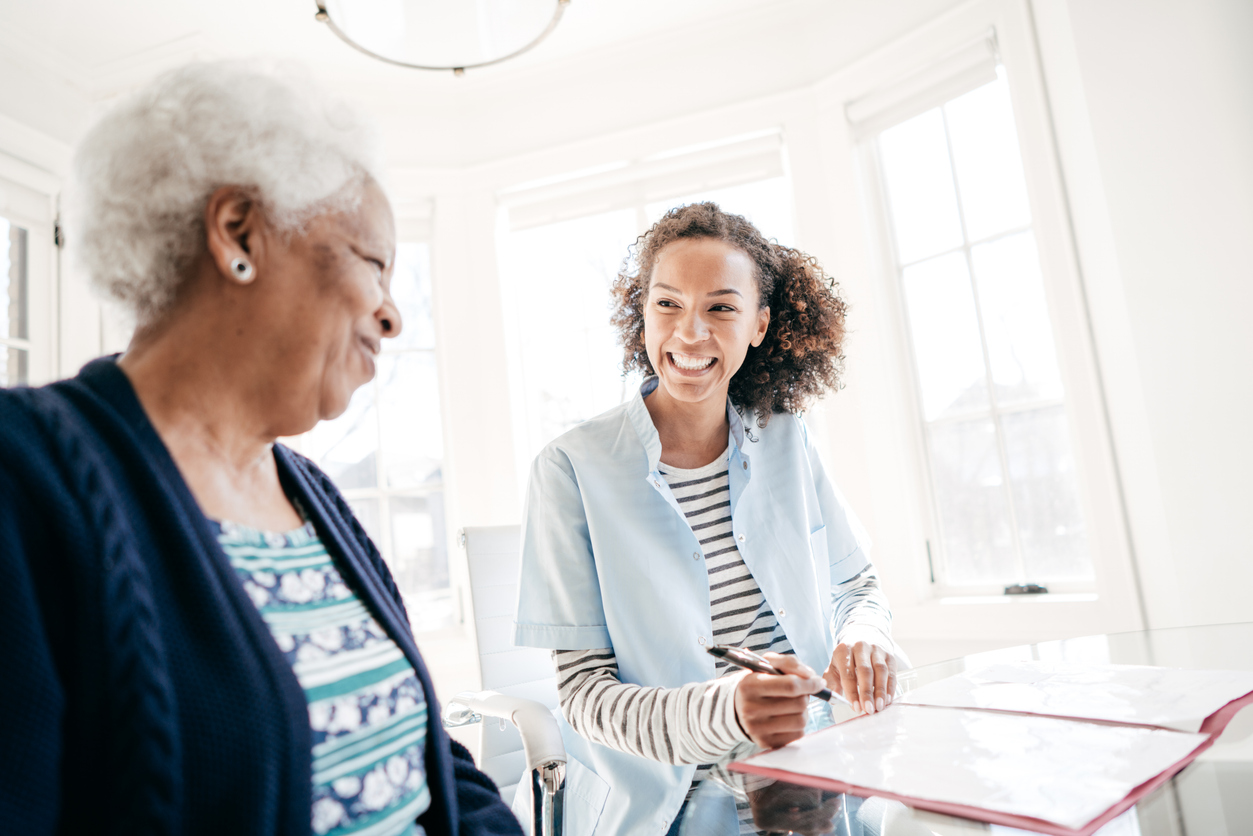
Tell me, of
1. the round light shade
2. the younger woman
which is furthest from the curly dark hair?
the round light shade

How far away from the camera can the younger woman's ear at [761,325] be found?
5.21 feet

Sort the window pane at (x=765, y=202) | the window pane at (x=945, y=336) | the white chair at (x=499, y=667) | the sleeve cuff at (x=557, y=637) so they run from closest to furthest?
1. the sleeve cuff at (x=557, y=637)
2. the white chair at (x=499, y=667)
3. the window pane at (x=945, y=336)
4. the window pane at (x=765, y=202)

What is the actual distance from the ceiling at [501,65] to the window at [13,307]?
0.41 m

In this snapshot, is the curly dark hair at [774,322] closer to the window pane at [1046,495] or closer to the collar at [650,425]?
the collar at [650,425]

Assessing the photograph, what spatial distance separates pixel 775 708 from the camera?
87cm

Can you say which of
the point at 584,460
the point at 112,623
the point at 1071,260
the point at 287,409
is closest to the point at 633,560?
the point at 584,460

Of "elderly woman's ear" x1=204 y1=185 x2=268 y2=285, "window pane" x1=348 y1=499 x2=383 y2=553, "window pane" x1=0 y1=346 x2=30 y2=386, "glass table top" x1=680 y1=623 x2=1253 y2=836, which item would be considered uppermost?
"window pane" x1=0 y1=346 x2=30 y2=386

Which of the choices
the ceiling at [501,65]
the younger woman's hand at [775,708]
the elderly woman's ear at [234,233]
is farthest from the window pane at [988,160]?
the elderly woman's ear at [234,233]

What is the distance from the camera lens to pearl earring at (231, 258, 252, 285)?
2.31 ft

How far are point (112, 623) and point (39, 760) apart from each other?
0.09 meters

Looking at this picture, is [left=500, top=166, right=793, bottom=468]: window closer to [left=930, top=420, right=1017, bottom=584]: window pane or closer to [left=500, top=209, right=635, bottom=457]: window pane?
[left=500, top=209, right=635, bottom=457]: window pane

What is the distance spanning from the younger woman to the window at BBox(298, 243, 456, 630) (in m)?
1.94

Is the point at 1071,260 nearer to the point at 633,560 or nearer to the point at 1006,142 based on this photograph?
the point at 1006,142

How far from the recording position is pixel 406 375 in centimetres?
339
